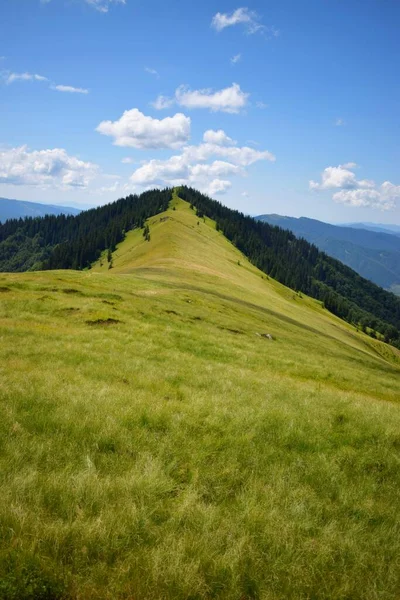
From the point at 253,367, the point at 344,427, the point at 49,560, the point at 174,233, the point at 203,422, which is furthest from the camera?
the point at 174,233

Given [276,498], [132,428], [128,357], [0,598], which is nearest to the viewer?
[0,598]

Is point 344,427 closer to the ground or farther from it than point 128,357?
farther from it

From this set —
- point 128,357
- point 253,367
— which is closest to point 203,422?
point 128,357

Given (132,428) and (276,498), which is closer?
(276,498)

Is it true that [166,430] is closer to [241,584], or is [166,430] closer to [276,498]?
[276,498]

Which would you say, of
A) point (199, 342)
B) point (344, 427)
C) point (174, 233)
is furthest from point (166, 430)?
point (174, 233)

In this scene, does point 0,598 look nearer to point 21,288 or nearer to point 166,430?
point 166,430

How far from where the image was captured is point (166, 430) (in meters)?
8.16

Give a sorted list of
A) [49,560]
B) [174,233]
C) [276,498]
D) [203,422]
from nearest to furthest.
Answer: [49,560] < [276,498] < [203,422] < [174,233]

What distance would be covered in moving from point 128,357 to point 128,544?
10444 mm

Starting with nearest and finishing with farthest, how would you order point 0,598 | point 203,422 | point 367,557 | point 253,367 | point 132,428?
point 0,598 → point 367,557 → point 132,428 → point 203,422 → point 253,367

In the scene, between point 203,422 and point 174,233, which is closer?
point 203,422

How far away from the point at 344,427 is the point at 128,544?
694 cm

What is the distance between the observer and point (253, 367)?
19.9m
